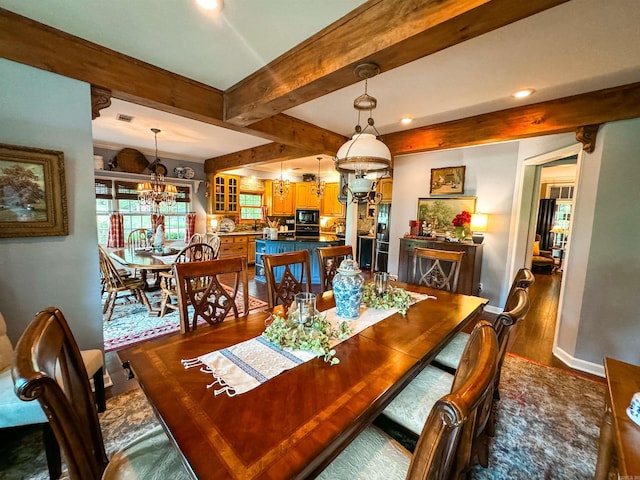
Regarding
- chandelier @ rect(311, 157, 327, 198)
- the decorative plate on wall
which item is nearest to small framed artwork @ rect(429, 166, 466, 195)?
chandelier @ rect(311, 157, 327, 198)

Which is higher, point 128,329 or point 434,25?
point 434,25

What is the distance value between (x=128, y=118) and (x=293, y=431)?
400cm

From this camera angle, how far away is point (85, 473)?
2.35 ft

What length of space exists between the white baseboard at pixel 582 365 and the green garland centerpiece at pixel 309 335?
2.62m

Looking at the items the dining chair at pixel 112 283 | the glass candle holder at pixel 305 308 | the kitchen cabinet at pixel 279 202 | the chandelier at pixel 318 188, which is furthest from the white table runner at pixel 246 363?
the kitchen cabinet at pixel 279 202

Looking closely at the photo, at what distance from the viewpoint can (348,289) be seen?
1647 mm

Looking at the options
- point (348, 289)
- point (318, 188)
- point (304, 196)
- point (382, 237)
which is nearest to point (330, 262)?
point (348, 289)

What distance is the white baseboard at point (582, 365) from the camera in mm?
2508

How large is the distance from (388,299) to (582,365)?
2.23 metres

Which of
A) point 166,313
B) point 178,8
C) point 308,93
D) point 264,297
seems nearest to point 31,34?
point 178,8

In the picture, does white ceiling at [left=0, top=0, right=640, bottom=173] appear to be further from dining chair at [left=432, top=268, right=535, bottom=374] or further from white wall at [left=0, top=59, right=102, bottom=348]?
dining chair at [left=432, top=268, right=535, bottom=374]

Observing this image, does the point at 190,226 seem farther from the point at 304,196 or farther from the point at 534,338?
the point at 534,338

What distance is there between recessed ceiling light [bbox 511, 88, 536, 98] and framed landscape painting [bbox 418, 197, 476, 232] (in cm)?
194

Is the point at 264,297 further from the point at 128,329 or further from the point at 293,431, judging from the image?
the point at 293,431
